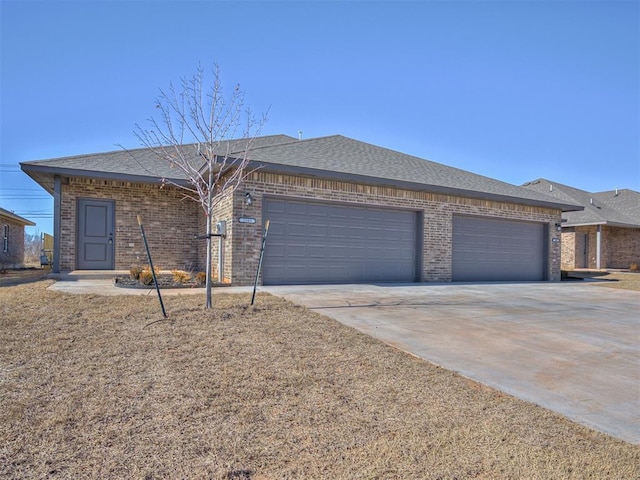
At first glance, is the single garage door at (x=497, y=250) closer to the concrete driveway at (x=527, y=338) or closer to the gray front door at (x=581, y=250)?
the concrete driveway at (x=527, y=338)

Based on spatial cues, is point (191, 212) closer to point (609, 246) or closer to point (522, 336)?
point (522, 336)

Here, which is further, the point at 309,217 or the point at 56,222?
the point at 56,222

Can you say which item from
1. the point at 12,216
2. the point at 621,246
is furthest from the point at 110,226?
the point at 621,246

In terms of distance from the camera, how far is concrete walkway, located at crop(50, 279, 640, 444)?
11.3 feet

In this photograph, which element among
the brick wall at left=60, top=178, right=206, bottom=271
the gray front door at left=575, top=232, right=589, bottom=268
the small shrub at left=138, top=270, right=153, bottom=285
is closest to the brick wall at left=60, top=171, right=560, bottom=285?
the brick wall at left=60, top=178, right=206, bottom=271

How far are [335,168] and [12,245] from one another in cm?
1882

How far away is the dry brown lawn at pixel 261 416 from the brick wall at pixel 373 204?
5213 millimetres

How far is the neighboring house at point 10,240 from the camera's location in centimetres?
1873

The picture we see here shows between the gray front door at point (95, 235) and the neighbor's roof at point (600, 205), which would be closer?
the gray front door at point (95, 235)

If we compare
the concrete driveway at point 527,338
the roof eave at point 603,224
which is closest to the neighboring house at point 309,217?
the concrete driveway at point 527,338

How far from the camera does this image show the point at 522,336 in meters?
5.54

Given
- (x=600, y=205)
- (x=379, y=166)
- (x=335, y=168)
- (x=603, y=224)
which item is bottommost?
(x=603, y=224)

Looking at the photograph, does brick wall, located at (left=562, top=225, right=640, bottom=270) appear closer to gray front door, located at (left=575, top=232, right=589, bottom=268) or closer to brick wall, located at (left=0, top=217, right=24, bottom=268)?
gray front door, located at (left=575, top=232, right=589, bottom=268)

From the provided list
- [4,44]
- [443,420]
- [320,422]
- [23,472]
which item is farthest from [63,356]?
[4,44]
